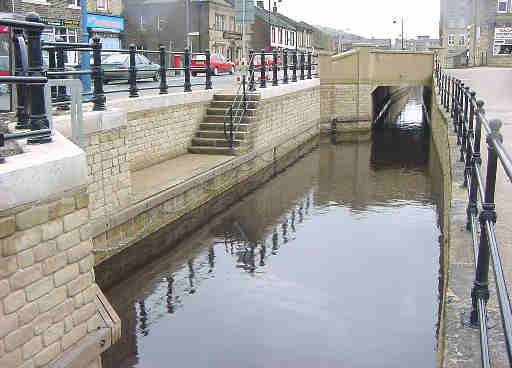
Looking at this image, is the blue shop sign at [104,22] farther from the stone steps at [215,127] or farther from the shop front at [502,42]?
the shop front at [502,42]

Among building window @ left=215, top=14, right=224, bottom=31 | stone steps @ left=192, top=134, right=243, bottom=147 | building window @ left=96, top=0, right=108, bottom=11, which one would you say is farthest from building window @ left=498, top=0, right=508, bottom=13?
stone steps @ left=192, top=134, right=243, bottom=147

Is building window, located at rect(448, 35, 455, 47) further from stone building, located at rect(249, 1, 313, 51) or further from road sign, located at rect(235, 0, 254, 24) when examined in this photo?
road sign, located at rect(235, 0, 254, 24)

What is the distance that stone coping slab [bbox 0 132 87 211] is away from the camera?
4771 mm

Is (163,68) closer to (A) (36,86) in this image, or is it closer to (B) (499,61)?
(A) (36,86)

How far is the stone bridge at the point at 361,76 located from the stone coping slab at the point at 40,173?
2426 cm

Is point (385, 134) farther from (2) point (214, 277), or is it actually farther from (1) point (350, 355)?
(1) point (350, 355)


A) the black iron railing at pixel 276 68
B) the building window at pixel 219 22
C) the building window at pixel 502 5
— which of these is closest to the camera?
the black iron railing at pixel 276 68

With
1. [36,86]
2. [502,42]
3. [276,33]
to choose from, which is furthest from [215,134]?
[276,33]

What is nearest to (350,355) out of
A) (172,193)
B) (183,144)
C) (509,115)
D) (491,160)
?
(491,160)

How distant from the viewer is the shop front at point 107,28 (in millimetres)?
38562

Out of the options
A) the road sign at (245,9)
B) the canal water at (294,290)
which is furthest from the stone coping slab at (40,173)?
the road sign at (245,9)

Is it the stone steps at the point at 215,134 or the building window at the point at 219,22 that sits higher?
the building window at the point at 219,22

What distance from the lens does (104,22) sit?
39.8m

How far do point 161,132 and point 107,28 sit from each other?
2819 cm
